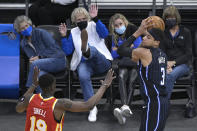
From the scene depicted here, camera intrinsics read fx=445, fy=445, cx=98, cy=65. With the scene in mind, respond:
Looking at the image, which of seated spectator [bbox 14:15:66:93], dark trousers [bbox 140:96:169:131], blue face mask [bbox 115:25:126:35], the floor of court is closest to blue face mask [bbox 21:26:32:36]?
seated spectator [bbox 14:15:66:93]

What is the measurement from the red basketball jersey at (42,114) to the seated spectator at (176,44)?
9.60 ft

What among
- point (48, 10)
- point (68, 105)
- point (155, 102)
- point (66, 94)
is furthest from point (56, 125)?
point (48, 10)

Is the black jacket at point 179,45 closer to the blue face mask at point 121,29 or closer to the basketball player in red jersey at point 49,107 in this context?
the blue face mask at point 121,29

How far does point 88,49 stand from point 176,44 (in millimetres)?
1454

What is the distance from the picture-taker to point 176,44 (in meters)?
7.01

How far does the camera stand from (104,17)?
8.74m

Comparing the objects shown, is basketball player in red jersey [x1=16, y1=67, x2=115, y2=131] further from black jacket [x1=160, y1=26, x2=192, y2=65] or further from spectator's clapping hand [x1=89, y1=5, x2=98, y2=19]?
black jacket [x1=160, y1=26, x2=192, y2=65]

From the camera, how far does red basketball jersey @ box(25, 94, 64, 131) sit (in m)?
4.17

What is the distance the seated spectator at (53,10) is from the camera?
7.89 metres

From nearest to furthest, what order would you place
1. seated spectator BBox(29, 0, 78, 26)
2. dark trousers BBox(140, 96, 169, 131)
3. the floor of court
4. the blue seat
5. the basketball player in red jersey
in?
the basketball player in red jersey, dark trousers BBox(140, 96, 169, 131), the floor of court, the blue seat, seated spectator BBox(29, 0, 78, 26)

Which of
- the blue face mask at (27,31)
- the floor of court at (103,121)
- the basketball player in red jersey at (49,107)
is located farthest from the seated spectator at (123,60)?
the basketball player in red jersey at (49,107)

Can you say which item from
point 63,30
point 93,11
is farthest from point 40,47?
point 93,11

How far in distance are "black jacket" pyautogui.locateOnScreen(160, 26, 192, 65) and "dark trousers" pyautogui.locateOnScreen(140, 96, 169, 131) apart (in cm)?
205

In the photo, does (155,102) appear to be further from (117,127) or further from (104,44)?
(104,44)
